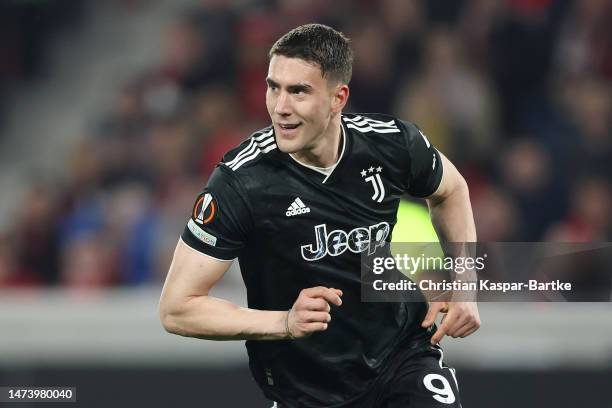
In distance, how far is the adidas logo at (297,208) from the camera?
480cm

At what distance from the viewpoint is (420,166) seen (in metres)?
5.12

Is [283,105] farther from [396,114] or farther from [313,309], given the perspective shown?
[396,114]

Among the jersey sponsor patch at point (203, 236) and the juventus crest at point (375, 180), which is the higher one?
the juventus crest at point (375, 180)

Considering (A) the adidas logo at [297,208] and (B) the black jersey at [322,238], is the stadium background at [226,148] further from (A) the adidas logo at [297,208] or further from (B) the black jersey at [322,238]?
(A) the adidas logo at [297,208]

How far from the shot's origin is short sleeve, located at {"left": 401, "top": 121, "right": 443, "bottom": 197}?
5.09 metres

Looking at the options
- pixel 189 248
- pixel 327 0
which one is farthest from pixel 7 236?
pixel 189 248

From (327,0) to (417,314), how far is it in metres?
5.12

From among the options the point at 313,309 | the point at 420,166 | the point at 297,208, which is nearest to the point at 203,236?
the point at 297,208

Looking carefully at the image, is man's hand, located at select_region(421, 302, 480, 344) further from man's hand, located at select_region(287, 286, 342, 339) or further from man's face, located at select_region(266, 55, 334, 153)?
man's face, located at select_region(266, 55, 334, 153)

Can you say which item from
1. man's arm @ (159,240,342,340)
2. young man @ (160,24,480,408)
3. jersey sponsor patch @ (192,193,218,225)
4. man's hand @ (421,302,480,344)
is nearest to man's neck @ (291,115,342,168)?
young man @ (160,24,480,408)

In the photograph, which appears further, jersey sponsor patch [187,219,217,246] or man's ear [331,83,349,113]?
man's ear [331,83,349,113]

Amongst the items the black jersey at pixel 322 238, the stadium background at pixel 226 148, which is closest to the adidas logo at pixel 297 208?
the black jersey at pixel 322 238

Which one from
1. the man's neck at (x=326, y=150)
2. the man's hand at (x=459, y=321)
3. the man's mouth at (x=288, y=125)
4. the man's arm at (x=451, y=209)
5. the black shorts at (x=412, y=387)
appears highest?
the man's mouth at (x=288, y=125)

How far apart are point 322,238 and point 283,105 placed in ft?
1.95
